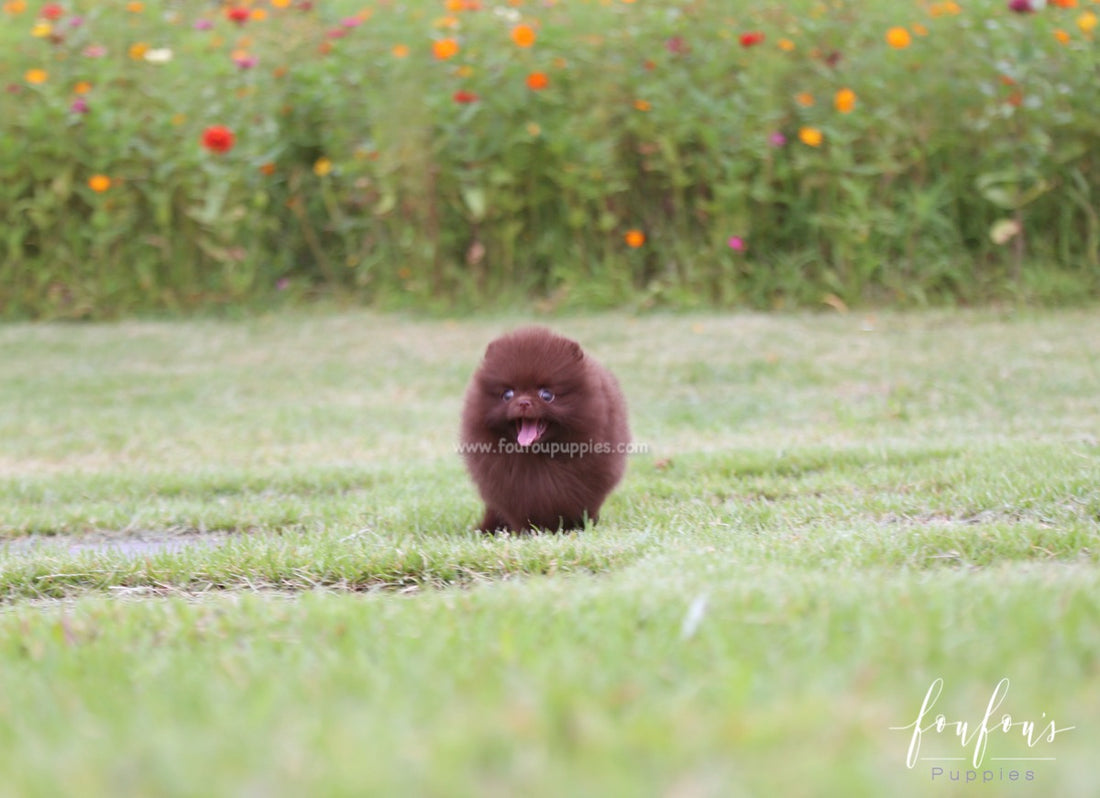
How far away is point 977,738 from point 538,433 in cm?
227

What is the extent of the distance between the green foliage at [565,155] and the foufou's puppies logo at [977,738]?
7419mm

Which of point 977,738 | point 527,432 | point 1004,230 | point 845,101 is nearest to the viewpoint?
point 977,738

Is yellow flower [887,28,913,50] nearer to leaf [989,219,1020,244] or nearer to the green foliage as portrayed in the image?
the green foliage

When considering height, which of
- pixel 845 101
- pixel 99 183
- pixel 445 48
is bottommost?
pixel 99 183

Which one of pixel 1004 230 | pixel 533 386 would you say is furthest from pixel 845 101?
pixel 533 386

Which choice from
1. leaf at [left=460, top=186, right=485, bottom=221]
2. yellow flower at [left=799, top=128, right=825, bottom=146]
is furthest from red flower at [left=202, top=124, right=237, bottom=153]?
yellow flower at [left=799, top=128, right=825, bottom=146]

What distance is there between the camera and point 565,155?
9.48 metres

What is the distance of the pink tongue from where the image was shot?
13.0 ft

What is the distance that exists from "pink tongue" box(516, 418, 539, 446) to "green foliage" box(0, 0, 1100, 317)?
555cm

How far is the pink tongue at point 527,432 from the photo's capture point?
13.0ft

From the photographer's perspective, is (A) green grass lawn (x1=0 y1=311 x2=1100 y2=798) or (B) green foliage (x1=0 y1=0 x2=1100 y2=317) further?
(B) green foliage (x1=0 y1=0 x2=1100 y2=317)

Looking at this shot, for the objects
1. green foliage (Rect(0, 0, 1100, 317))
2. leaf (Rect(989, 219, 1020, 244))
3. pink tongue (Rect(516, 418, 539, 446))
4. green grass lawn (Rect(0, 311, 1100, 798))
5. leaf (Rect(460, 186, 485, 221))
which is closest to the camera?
green grass lawn (Rect(0, 311, 1100, 798))

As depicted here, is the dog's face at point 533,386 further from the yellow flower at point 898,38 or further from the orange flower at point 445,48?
the yellow flower at point 898,38

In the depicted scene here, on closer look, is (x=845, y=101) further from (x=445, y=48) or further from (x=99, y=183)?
(x=99, y=183)
